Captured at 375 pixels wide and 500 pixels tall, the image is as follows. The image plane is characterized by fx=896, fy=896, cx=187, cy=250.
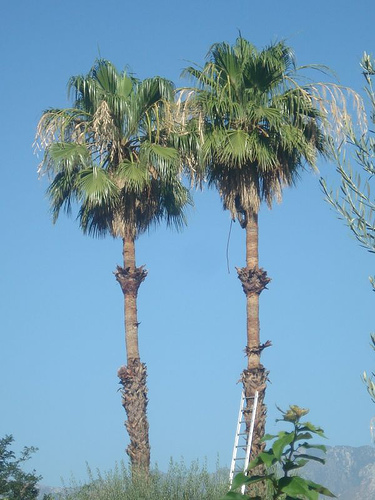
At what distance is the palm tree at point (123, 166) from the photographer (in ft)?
66.1

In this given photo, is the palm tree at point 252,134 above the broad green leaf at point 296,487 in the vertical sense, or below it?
above

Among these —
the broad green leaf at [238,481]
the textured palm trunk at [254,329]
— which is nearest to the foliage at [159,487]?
the textured palm trunk at [254,329]

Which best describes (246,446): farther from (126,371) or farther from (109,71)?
(109,71)

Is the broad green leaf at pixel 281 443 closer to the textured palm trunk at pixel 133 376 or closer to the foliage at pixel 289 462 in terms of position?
the foliage at pixel 289 462

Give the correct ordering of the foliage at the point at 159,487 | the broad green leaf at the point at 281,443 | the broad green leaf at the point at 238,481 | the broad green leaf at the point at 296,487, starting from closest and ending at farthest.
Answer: the broad green leaf at the point at 296,487 → the broad green leaf at the point at 281,443 → the broad green leaf at the point at 238,481 → the foliage at the point at 159,487

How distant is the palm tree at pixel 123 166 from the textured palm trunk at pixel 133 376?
2 centimetres

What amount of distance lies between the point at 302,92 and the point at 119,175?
14.8 ft

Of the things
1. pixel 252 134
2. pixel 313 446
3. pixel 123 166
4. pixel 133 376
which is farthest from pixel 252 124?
pixel 313 446

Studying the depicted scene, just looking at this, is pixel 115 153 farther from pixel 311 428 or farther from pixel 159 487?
pixel 311 428

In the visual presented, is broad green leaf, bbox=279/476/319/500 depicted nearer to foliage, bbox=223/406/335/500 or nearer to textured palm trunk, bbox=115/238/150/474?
foliage, bbox=223/406/335/500

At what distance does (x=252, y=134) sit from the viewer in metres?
19.1

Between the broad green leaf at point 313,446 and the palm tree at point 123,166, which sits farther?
the palm tree at point 123,166

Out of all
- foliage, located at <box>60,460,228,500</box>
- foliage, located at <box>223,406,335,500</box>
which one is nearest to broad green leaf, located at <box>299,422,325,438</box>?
foliage, located at <box>223,406,335,500</box>

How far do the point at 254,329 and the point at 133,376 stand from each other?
302 cm
